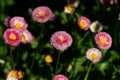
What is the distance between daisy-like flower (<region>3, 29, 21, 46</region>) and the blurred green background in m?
0.25

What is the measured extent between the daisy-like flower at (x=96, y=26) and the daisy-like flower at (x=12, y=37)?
0.52 m

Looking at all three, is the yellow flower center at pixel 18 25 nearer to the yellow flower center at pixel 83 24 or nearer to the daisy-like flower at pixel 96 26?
the yellow flower center at pixel 83 24

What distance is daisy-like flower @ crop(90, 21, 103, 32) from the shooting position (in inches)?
92.2

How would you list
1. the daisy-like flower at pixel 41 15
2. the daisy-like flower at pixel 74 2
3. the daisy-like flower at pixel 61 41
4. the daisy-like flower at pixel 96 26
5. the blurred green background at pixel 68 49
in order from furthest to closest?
the daisy-like flower at pixel 74 2
the daisy-like flower at pixel 96 26
the blurred green background at pixel 68 49
the daisy-like flower at pixel 41 15
the daisy-like flower at pixel 61 41

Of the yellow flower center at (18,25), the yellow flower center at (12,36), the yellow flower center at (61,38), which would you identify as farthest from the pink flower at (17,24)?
the yellow flower center at (61,38)

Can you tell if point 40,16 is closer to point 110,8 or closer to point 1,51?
point 1,51

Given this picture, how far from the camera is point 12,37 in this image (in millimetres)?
1922

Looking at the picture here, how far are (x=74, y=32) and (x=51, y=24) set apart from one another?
21cm

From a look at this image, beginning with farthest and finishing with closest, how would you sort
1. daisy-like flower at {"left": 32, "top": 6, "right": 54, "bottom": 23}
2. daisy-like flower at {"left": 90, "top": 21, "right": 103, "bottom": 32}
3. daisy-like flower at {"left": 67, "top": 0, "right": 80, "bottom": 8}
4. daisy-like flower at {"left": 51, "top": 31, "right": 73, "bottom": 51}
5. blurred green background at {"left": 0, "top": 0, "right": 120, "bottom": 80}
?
1. daisy-like flower at {"left": 67, "top": 0, "right": 80, "bottom": 8}
2. daisy-like flower at {"left": 90, "top": 21, "right": 103, "bottom": 32}
3. blurred green background at {"left": 0, "top": 0, "right": 120, "bottom": 80}
4. daisy-like flower at {"left": 32, "top": 6, "right": 54, "bottom": 23}
5. daisy-like flower at {"left": 51, "top": 31, "right": 73, "bottom": 51}

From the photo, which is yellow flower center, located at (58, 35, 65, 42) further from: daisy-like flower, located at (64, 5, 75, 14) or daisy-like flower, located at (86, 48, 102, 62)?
daisy-like flower, located at (64, 5, 75, 14)

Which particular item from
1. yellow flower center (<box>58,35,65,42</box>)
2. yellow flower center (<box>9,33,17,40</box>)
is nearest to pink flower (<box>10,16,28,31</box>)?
yellow flower center (<box>9,33,17,40</box>)

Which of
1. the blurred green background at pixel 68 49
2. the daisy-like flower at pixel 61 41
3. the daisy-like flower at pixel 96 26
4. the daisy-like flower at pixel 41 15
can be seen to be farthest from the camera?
the daisy-like flower at pixel 96 26

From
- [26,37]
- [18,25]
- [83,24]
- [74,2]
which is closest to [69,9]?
[74,2]

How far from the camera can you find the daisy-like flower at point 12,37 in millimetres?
1907
